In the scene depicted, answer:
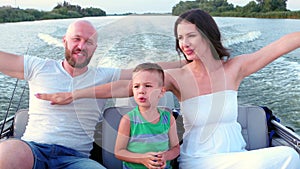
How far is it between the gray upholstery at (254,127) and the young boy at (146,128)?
66 centimetres

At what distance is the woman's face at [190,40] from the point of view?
6.57ft

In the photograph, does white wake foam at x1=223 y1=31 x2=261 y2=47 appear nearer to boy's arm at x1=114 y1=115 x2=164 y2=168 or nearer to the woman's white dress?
the woman's white dress

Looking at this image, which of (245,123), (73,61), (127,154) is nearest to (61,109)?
(73,61)

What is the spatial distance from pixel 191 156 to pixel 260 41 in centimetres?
797

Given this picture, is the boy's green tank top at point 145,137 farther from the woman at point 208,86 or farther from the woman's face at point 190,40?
the woman's face at point 190,40

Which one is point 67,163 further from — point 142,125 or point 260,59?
point 260,59

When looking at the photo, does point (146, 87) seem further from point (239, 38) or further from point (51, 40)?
point (239, 38)

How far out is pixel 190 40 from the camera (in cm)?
200

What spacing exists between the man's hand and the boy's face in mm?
369

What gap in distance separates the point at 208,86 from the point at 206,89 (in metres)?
0.02

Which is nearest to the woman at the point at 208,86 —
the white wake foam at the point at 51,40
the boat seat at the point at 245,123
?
the boat seat at the point at 245,123

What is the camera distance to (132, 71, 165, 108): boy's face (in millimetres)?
1863

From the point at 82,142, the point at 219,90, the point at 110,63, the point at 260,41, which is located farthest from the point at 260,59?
the point at 260,41

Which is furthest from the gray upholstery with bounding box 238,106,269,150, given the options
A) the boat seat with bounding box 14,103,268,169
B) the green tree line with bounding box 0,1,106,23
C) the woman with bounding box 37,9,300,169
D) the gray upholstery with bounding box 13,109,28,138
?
the green tree line with bounding box 0,1,106,23
